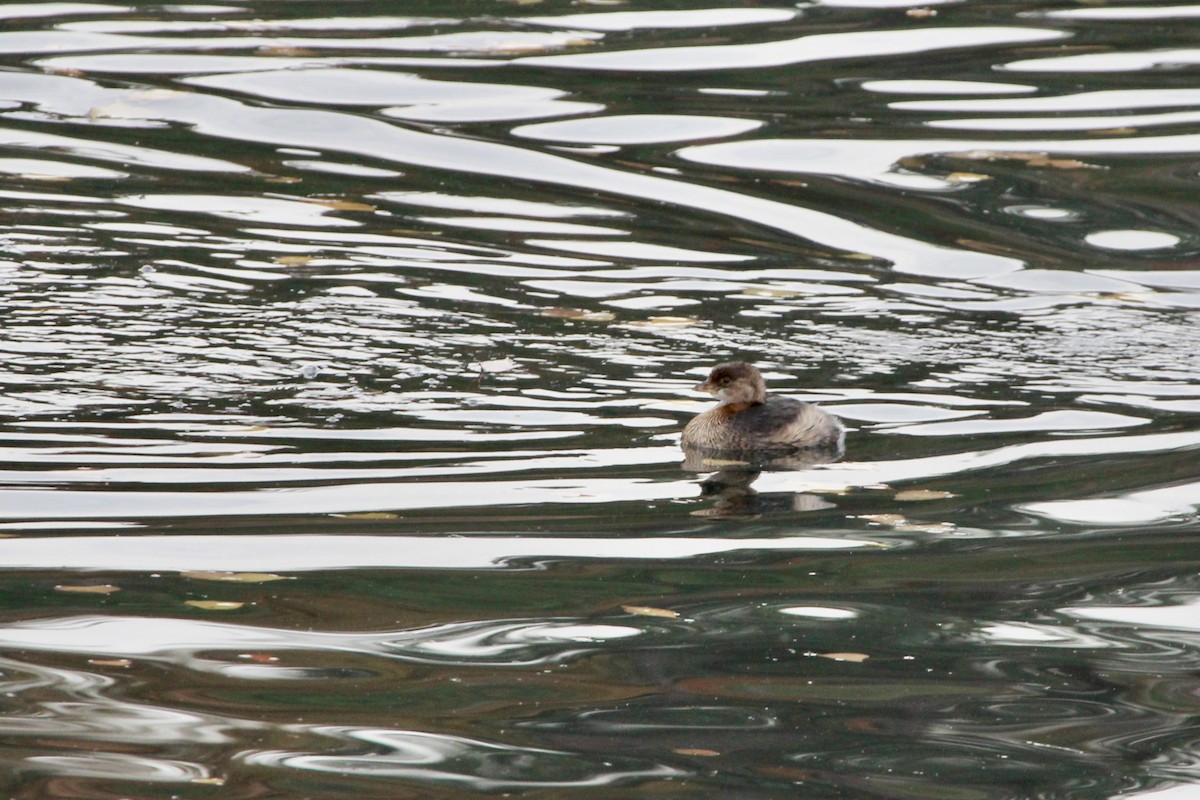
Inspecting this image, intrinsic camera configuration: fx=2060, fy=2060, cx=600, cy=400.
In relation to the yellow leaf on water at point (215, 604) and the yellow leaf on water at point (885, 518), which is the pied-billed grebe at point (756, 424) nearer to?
the yellow leaf on water at point (885, 518)

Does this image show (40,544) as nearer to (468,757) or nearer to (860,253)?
(468,757)

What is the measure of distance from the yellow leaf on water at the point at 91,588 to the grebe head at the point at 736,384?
3.65 m

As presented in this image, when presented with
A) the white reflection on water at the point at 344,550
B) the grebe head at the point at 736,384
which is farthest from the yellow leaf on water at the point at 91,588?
the grebe head at the point at 736,384

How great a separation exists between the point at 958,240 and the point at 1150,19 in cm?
611

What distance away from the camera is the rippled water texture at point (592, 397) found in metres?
6.21

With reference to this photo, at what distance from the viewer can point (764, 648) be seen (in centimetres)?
686

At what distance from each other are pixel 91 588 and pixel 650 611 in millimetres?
1963

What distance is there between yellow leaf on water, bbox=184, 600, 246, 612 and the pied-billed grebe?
305 centimetres

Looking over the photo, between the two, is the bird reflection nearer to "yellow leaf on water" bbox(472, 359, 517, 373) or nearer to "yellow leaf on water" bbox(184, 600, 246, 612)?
Answer: "yellow leaf on water" bbox(472, 359, 517, 373)

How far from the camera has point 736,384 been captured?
1005 cm

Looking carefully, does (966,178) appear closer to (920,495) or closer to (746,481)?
(746,481)

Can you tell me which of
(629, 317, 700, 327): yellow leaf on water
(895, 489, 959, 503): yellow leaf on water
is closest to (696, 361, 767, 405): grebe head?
(895, 489, 959, 503): yellow leaf on water

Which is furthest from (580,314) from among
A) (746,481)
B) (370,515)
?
(370,515)

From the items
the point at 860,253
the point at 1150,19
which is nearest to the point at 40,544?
the point at 860,253
